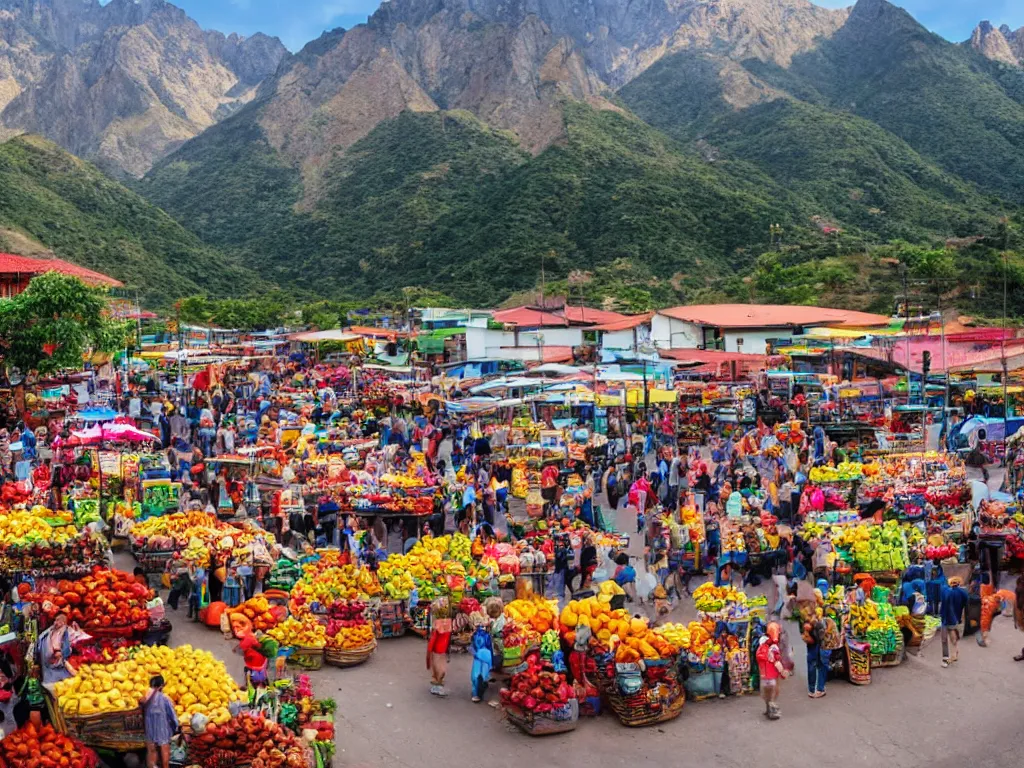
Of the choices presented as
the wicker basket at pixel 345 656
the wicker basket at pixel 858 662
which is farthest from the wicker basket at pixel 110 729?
the wicker basket at pixel 858 662

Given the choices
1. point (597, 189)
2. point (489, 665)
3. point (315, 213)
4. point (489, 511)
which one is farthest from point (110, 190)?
point (489, 665)

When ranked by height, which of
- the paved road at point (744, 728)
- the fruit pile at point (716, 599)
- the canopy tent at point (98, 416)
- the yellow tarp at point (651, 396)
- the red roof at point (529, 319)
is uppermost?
the red roof at point (529, 319)

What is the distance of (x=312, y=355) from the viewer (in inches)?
1889

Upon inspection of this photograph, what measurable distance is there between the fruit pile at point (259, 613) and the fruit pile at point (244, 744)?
326 centimetres

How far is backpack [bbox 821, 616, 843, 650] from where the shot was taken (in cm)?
1062

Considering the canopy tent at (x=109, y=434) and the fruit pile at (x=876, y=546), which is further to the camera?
the canopy tent at (x=109, y=434)

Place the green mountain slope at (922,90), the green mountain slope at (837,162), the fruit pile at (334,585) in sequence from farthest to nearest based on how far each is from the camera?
the green mountain slope at (922,90), the green mountain slope at (837,162), the fruit pile at (334,585)

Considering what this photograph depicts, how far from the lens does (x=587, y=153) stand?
96250 mm

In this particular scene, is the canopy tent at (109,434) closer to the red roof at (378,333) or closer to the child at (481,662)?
the child at (481,662)

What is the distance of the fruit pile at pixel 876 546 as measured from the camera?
1290 centimetres

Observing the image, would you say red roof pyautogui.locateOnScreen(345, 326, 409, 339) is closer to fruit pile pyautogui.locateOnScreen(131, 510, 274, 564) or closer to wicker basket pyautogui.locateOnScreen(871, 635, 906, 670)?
fruit pile pyautogui.locateOnScreen(131, 510, 274, 564)

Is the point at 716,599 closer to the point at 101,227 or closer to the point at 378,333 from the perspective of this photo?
the point at 378,333

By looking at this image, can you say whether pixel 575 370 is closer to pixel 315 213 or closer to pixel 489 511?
pixel 489 511

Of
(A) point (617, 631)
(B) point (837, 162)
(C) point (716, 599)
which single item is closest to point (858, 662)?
(C) point (716, 599)
